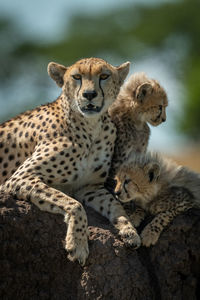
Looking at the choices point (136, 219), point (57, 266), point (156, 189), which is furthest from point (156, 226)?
point (57, 266)

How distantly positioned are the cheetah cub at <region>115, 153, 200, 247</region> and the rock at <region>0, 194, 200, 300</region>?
34 centimetres

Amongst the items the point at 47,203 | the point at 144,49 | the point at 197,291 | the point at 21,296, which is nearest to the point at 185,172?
the point at 197,291

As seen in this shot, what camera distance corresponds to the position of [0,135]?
483cm

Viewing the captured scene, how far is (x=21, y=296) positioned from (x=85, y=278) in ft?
1.36

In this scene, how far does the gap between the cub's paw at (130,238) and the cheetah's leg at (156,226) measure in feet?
0.27

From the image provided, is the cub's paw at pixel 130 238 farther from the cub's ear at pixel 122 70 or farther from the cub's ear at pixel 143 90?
the cub's ear at pixel 143 90

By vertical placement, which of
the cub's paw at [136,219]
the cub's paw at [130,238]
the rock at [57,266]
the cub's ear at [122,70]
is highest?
the cub's ear at [122,70]

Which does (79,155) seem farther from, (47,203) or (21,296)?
(21,296)

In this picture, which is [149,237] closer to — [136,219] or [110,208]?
[136,219]

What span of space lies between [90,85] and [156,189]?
0.88 meters

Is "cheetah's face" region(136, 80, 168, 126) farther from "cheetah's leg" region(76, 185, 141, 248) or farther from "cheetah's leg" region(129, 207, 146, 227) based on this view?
"cheetah's leg" region(129, 207, 146, 227)

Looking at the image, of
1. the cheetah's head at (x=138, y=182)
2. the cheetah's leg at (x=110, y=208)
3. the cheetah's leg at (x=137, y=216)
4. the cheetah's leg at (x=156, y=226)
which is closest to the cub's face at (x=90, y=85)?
the cheetah's head at (x=138, y=182)

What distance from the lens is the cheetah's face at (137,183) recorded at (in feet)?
14.2

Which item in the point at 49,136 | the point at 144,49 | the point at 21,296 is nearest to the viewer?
the point at 21,296
